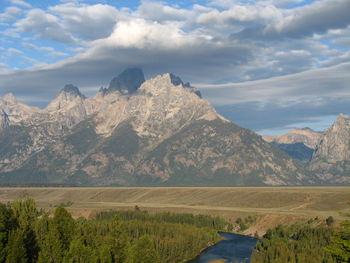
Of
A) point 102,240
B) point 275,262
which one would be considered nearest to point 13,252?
point 102,240

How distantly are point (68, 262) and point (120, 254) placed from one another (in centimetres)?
1904

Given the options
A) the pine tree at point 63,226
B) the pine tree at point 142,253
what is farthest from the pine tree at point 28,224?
the pine tree at point 142,253

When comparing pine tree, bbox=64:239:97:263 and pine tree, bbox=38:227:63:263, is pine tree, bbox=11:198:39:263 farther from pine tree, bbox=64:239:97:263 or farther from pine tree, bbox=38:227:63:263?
pine tree, bbox=64:239:97:263

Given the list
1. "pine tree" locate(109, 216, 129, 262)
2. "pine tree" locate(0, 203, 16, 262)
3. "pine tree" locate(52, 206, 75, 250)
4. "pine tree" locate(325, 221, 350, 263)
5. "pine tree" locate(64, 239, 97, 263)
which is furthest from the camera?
"pine tree" locate(52, 206, 75, 250)

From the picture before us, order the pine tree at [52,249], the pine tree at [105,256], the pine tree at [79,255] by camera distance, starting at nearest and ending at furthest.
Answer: the pine tree at [79,255] < the pine tree at [105,256] < the pine tree at [52,249]

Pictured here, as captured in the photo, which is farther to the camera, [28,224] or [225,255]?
[225,255]

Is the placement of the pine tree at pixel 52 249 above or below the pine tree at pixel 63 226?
below

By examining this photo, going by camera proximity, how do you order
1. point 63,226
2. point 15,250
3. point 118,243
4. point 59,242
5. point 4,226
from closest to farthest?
point 15,250 → point 4,226 → point 59,242 → point 118,243 → point 63,226

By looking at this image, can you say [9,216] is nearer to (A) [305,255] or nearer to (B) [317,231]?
(A) [305,255]

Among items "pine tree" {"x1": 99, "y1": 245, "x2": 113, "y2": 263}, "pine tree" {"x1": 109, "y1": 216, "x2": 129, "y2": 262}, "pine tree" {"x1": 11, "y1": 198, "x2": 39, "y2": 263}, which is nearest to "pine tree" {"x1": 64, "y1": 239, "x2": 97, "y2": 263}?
"pine tree" {"x1": 99, "y1": 245, "x2": 113, "y2": 263}

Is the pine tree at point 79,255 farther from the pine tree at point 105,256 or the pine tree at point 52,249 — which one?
the pine tree at point 52,249

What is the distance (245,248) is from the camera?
19788 centimetres

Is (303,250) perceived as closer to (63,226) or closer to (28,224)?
(63,226)

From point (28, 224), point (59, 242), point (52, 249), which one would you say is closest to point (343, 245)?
point (52, 249)
